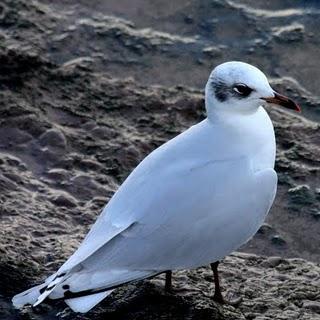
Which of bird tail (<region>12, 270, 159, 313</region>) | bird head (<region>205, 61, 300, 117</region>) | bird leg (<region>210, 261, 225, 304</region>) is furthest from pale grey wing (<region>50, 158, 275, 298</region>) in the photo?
bird head (<region>205, 61, 300, 117</region>)

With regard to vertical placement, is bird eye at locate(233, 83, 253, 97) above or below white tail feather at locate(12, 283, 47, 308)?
above

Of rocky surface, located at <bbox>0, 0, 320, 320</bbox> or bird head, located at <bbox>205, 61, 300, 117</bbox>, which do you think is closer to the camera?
bird head, located at <bbox>205, 61, 300, 117</bbox>

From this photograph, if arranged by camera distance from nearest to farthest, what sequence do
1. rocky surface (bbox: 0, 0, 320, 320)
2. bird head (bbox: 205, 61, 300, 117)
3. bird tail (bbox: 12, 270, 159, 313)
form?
bird tail (bbox: 12, 270, 159, 313), bird head (bbox: 205, 61, 300, 117), rocky surface (bbox: 0, 0, 320, 320)

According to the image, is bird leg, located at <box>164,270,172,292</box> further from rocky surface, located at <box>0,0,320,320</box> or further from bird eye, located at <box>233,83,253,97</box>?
bird eye, located at <box>233,83,253,97</box>

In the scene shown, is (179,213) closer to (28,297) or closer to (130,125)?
(28,297)

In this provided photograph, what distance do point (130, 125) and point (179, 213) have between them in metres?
1.58

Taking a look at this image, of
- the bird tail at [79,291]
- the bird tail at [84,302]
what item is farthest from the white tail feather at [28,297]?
the bird tail at [84,302]

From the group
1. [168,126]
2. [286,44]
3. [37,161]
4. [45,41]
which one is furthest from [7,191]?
[286,44]

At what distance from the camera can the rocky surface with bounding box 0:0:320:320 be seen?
4.89 meters

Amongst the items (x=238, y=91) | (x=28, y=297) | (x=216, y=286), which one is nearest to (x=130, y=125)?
(x=238, y=91)

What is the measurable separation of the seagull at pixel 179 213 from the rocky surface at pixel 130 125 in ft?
0.92

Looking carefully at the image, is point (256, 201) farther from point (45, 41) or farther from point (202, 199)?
point (45, 41)

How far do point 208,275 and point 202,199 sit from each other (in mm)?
644

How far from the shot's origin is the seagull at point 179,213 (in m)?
4.45
